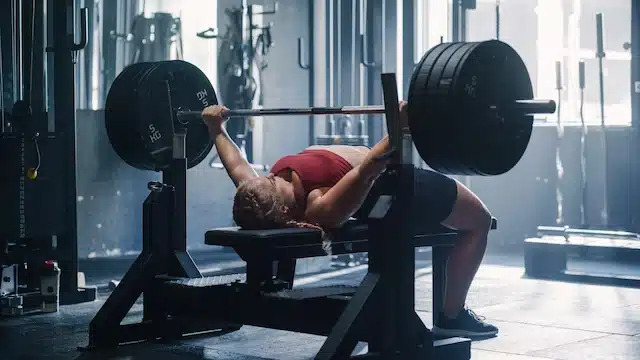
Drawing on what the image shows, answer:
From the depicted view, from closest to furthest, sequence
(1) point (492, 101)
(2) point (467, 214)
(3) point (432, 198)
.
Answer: (1) point (492, 101), (3) point (432, 198), (2) point (467, 214)

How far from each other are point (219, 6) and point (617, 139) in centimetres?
283

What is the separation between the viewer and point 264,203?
3.04 m

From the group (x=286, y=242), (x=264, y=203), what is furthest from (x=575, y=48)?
(x=286, y=242)

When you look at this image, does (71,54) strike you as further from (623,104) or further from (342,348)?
(623,104)

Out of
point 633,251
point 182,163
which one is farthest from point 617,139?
point 182,163

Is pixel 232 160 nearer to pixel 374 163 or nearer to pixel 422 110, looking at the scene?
pixel 374 163

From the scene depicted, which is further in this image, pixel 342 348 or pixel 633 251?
pixel 633 251

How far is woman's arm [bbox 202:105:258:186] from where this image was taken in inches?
133

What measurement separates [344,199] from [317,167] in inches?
9.8

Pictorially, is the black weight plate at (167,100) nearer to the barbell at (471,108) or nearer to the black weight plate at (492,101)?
the barbell at (471,108)

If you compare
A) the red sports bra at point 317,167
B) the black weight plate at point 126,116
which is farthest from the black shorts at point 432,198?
the black weight plate at point 126,116

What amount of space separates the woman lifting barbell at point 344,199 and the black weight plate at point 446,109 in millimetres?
146

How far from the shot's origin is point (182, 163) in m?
3.53

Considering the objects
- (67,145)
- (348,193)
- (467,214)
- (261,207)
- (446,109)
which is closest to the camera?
(446,109)
